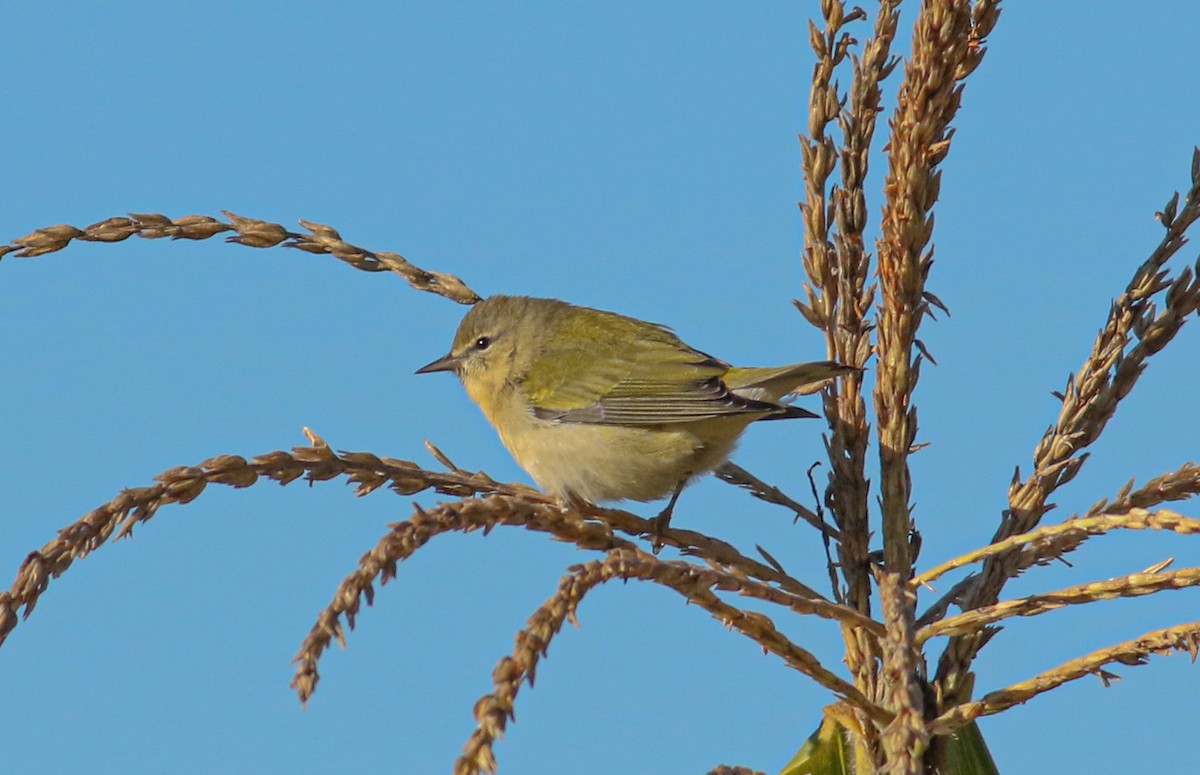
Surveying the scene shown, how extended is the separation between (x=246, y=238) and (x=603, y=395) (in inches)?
113

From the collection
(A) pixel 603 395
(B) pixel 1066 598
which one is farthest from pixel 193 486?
(A) pixel 603 395

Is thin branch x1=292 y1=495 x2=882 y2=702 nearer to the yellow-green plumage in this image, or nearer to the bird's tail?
the bird's tail

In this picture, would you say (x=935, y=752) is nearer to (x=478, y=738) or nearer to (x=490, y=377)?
(x=478, y=738)

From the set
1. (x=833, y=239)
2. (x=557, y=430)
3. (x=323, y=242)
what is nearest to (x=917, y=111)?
(x=833, y=239)

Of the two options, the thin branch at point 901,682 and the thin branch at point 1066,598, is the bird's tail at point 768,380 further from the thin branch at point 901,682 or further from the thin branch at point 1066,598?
the thin branch at point 901,682

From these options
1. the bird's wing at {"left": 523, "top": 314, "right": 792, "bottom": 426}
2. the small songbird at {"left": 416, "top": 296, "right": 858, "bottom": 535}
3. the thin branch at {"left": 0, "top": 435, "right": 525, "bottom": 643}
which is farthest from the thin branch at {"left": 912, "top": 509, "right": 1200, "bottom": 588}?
the bird's wing at {"left": 523, "top": 314, "right": 792, "bottom": 426}

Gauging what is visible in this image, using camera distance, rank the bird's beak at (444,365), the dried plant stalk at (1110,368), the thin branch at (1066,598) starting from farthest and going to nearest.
Result: the bird's beak at (444,365)
the dried plant stalk at (1110,368)
the thin branch at (1066,598)

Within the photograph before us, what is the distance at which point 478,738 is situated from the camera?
1822mm

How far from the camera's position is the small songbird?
5684 millimetres

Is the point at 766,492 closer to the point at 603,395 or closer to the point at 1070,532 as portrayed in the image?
the point at 1070,532

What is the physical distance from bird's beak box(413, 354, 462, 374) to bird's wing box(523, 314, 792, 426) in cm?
56

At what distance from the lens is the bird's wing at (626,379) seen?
582 cm

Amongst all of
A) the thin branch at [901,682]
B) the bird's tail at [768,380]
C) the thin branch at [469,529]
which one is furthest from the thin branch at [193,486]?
the bird's tail at [768,380]

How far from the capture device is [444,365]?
6.97m
